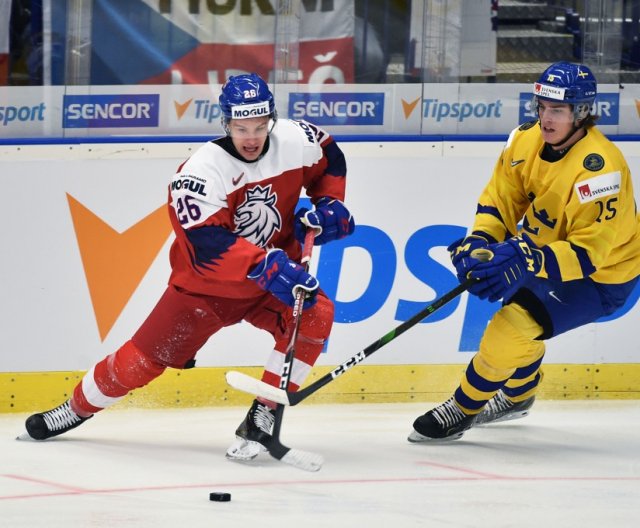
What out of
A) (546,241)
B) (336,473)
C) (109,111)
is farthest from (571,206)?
(109,111)

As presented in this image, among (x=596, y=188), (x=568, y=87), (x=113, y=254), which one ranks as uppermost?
(x=568, y=87)

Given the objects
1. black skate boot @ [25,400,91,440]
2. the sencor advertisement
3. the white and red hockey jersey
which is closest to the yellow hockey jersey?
the white and red hockey jersey

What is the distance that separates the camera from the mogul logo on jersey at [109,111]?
16.9 ft

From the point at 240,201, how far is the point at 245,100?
1.05 feet

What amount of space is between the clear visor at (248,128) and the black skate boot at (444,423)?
1087 mm

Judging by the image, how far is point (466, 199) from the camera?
5133mm

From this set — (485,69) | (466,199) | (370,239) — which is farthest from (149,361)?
(485,69)

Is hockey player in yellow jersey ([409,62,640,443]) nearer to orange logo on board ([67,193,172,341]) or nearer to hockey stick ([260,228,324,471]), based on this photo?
hockey stick ([260,228,324,471])

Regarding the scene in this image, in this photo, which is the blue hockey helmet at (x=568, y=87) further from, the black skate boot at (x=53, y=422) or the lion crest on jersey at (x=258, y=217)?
the black skate boot at (x=53, y=422)

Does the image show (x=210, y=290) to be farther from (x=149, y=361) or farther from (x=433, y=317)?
(x=433, y=317)

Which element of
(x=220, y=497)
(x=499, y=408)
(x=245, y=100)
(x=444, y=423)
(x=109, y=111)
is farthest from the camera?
(x=109, y=111)

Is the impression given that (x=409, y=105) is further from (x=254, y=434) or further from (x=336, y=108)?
(x=254, y=434)

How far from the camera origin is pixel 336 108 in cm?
535

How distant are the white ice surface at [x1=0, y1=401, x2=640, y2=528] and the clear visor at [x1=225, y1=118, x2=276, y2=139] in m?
0.97
